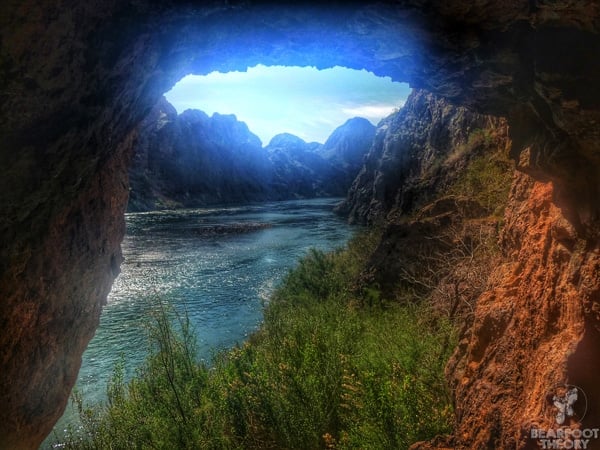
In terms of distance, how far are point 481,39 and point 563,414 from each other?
3.38 meters

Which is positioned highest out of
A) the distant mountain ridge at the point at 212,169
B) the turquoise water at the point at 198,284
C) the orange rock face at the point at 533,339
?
the distant mountain ridge at the point at 212,169

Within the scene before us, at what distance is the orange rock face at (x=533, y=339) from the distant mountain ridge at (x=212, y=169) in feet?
277

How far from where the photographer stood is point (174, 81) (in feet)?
18.6

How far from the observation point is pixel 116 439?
613 cm

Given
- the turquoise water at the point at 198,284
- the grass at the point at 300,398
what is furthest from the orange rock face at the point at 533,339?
the turquoise water at the point at 198,284

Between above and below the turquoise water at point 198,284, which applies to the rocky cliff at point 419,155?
above

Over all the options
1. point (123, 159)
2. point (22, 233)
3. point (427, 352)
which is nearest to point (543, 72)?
point (427, 352)

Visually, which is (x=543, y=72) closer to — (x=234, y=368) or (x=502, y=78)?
(x=502, y=78)

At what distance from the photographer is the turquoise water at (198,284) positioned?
42.9 ft

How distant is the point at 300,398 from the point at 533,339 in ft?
12.0

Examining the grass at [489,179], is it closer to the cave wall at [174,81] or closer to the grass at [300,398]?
the grass at [300,398]

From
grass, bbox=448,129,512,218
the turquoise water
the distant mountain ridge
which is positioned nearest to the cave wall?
the turquoise water

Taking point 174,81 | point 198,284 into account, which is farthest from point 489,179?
point 198,284

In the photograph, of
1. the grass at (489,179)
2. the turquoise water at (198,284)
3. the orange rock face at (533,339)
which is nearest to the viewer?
the orange rock face at (533,339)
